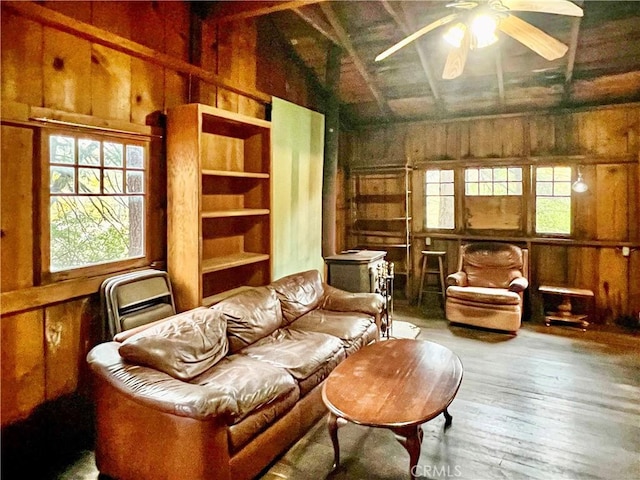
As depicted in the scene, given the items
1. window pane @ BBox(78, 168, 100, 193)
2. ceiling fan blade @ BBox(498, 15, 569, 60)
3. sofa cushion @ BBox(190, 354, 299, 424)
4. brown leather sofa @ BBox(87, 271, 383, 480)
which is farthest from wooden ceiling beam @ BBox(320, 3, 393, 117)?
sofa cushion @ BBox(190, 354, 299, 424)

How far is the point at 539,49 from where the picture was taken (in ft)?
9.39

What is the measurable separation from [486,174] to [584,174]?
3.62ft

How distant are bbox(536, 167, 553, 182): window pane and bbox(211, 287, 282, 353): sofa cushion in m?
3.83

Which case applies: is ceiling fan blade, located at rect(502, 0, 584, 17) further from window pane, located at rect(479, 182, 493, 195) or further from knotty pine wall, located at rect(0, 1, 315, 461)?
window pane, located at rect(479, 182, 493, 195)

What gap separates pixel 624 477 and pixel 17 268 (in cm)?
335

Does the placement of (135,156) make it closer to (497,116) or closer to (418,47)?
(418,47)

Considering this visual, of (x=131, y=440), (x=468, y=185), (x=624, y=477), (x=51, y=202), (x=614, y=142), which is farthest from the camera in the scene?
(x=468, y=185)

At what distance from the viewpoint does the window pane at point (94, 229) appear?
2578 mm

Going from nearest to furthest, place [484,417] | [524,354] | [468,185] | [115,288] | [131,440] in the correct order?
[131,440]
[115,288]
[484,417]
[524,354]
[468,185]

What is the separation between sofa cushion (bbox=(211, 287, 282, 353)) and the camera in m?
3.09

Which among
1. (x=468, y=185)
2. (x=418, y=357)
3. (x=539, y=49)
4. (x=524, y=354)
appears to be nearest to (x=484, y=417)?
(x=418, y=357)

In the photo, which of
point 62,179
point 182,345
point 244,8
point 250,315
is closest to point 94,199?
point 62,179

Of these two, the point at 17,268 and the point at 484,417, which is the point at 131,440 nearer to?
the point at 17,268

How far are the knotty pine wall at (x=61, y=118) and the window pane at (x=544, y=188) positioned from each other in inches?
169
